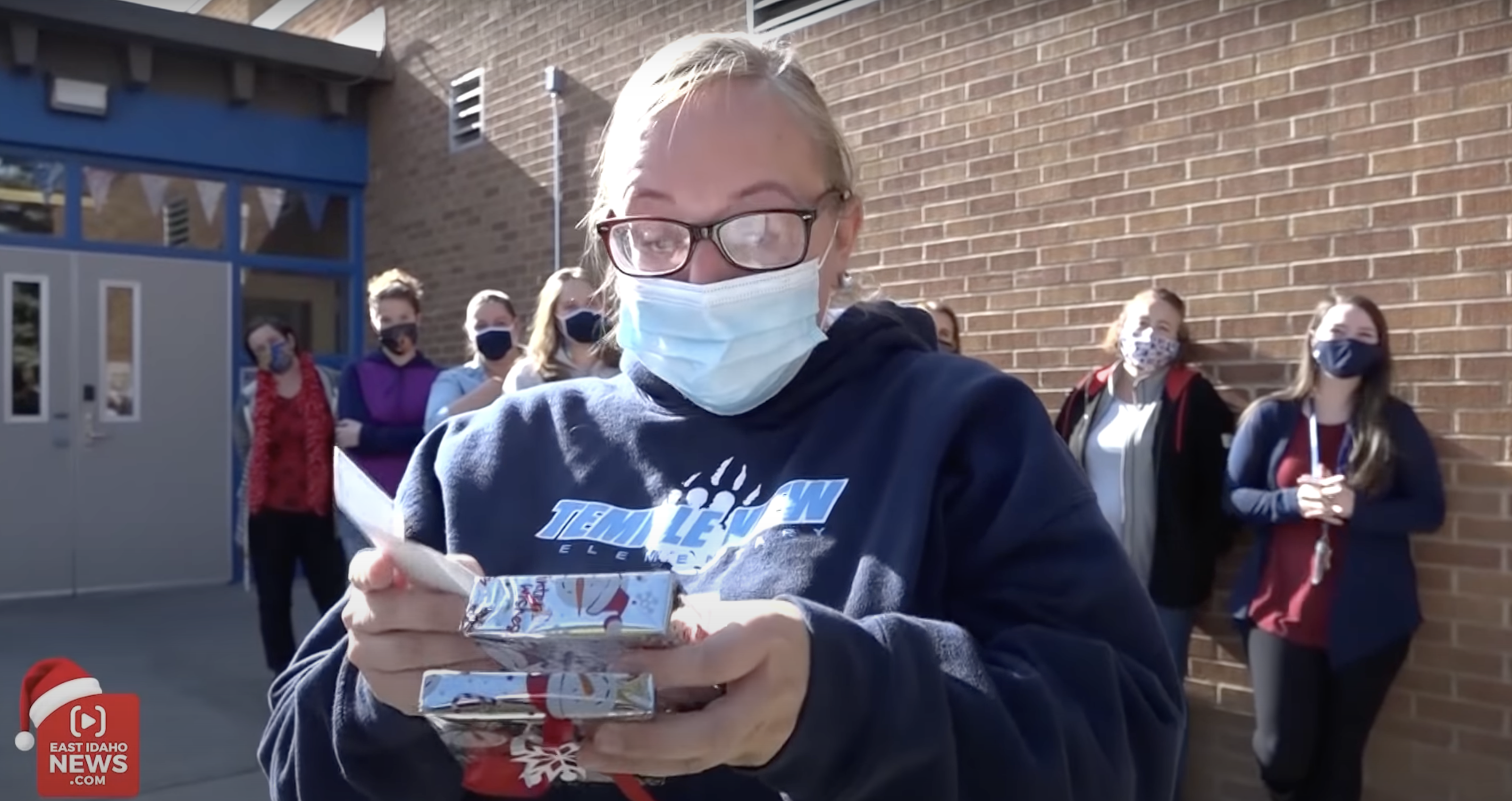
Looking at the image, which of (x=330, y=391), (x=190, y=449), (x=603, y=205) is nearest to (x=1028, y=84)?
(x=330, y=391)

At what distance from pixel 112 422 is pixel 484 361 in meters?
4.69

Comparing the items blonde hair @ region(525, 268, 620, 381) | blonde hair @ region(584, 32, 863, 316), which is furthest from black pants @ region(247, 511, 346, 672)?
blonde hair @ region(584, 32, 863, 316)

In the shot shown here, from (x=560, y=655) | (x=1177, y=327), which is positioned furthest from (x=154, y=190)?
(x=560, y=655)

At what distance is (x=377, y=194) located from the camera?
958 cm

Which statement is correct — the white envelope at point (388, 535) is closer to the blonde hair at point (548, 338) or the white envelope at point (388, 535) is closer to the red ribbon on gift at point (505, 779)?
the red ribbon on gift at point (505, 779)

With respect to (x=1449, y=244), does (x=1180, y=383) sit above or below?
below

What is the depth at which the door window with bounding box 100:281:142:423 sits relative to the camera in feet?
28.7

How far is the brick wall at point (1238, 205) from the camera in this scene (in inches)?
159

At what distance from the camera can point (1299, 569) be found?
13.4ft

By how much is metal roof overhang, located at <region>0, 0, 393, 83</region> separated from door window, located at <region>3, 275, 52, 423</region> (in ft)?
5.67

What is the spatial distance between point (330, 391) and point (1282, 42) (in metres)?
4.46

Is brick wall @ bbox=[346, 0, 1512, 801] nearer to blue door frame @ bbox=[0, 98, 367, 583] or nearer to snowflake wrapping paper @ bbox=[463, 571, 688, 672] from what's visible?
snowflake wrapping paper @ bbox=[463, 571, 688, 672]

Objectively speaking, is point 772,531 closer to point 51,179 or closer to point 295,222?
point 51,179

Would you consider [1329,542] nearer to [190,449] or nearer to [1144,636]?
[1144,636]
